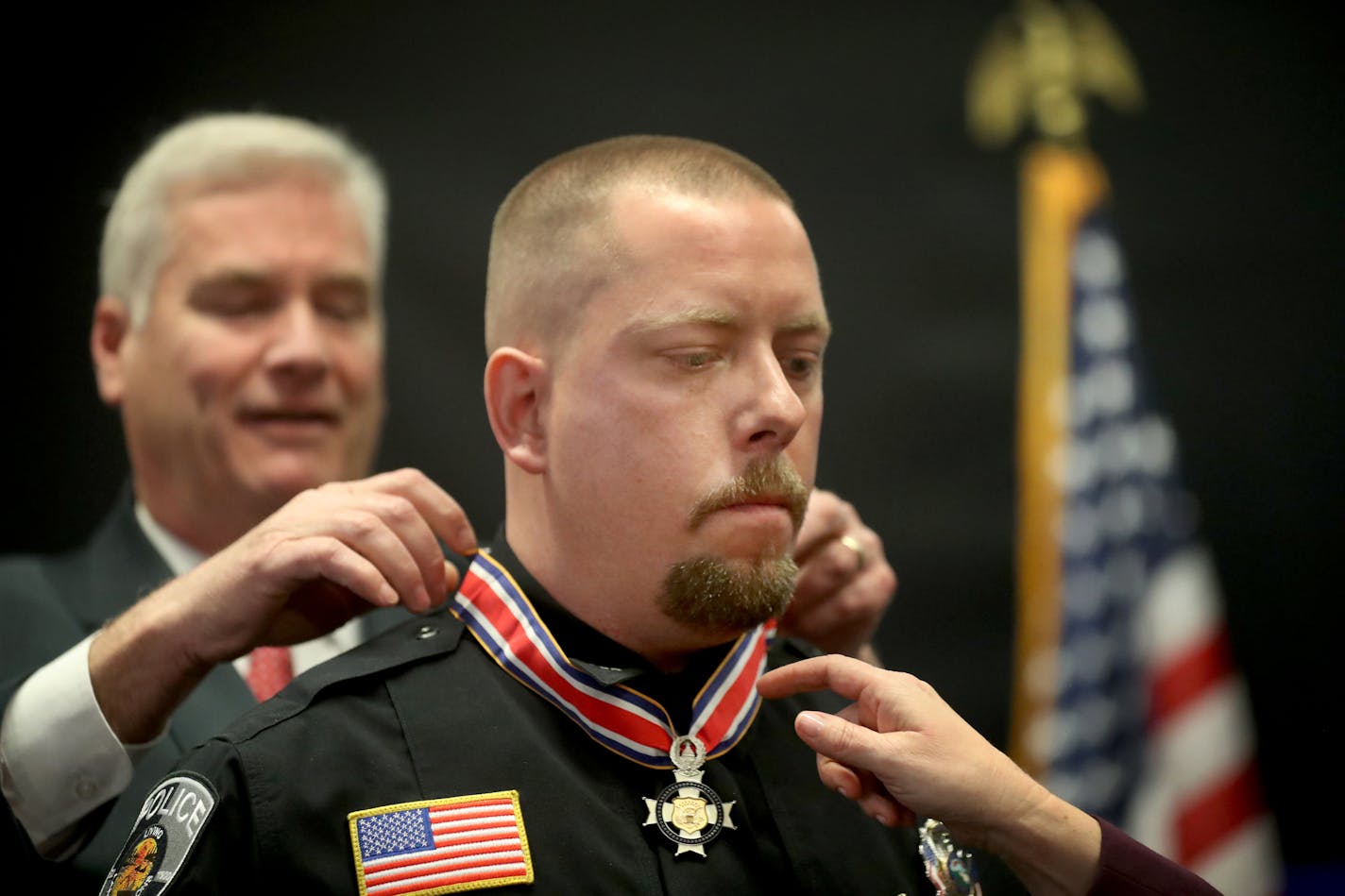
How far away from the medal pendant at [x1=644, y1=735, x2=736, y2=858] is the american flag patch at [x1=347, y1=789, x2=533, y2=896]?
154mm

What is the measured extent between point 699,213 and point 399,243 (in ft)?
3.84

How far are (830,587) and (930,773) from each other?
611mm

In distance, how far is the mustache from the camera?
134cm

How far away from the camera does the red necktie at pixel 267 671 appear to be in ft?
6.58

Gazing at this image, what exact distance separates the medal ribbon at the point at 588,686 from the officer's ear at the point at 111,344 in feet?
3.35

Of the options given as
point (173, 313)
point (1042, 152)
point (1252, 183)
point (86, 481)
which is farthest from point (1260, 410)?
point (86, 481)

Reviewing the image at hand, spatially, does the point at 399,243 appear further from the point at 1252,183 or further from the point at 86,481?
the point at 1252,183

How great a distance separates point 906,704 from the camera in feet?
4.27

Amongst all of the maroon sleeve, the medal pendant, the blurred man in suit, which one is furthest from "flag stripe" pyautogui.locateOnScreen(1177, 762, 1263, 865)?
the medal pendant

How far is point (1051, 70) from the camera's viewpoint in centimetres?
266

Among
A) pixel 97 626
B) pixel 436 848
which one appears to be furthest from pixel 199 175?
pixel 436 848

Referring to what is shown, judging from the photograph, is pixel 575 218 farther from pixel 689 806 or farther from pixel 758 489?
pixel 689 806

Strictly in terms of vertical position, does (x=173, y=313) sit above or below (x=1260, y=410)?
above

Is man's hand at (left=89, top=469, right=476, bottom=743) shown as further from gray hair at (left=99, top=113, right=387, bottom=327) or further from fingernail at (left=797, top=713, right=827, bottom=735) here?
gray hair at (left=99, top=113, right=387, bottom=327)
